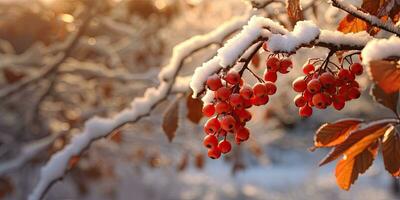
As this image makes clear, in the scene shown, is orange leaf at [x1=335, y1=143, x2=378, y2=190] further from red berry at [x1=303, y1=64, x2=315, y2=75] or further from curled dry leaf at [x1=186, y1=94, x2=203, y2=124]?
curled dry leaf at [x1=186, y1=94, x2=203, y2=124]

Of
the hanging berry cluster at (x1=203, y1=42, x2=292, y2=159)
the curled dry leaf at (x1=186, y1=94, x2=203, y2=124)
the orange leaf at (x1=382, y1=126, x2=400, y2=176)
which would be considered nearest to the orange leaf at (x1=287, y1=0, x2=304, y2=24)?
the hanging berry cluster at (x1=203, y1=42, x2=292, y2=159)

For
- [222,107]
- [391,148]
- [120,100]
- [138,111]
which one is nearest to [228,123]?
[222,107]

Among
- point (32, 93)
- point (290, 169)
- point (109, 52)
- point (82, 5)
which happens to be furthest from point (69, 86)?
point (290, 169)

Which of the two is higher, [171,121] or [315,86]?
[315,86]

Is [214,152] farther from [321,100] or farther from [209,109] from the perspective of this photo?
[321,100]

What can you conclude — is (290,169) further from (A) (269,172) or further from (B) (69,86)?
(B) (69,86)

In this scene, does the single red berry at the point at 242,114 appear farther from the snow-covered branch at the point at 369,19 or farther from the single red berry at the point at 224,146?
the snow-covered branch at the point at 369,19

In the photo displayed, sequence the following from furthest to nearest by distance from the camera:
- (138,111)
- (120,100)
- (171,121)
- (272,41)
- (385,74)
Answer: (120,100) → (138,111) → (171,121) → (272,41) → (385,74)
